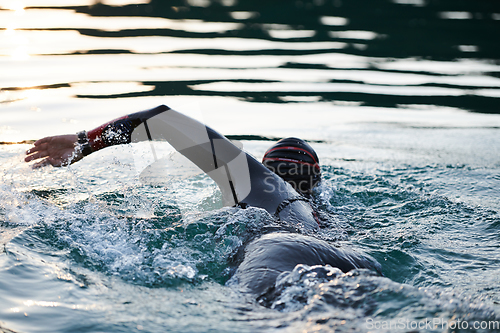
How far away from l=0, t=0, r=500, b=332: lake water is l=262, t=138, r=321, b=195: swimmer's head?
17.8 inches

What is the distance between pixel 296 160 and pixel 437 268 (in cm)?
154

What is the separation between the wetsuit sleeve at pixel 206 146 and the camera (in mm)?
3757

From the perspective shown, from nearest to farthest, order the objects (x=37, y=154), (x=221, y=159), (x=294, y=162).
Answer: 1. (x=221, y=159)
2. (x=37, y=154)
3. (x=294, y=162)

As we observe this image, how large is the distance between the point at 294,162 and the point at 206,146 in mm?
1022

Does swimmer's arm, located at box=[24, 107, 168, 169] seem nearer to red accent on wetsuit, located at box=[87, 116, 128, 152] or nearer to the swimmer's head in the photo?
red accent on wetsuit, located at box=[87, 116, 128, 152]

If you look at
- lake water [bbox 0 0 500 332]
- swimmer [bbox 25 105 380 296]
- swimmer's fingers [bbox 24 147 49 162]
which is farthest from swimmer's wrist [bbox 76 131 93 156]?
lake water [bbox 0 0 500 332]

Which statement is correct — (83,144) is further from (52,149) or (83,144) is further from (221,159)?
(221,159)

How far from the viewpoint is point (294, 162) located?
4.44 meters

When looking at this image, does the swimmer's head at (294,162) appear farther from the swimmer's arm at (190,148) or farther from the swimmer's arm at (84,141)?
the swimmer's arm at (84,141)

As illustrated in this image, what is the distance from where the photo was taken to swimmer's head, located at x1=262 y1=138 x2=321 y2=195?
444cm

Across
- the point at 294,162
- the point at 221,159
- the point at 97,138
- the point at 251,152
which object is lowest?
the point at 251,152

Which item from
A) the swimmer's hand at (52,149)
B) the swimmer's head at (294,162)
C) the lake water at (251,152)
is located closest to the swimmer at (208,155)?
the swimmer's hand at (52,149)

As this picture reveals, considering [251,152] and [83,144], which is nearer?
[83,144]

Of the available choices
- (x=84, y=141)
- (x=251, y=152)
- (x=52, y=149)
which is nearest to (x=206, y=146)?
(x=84, y=141)
